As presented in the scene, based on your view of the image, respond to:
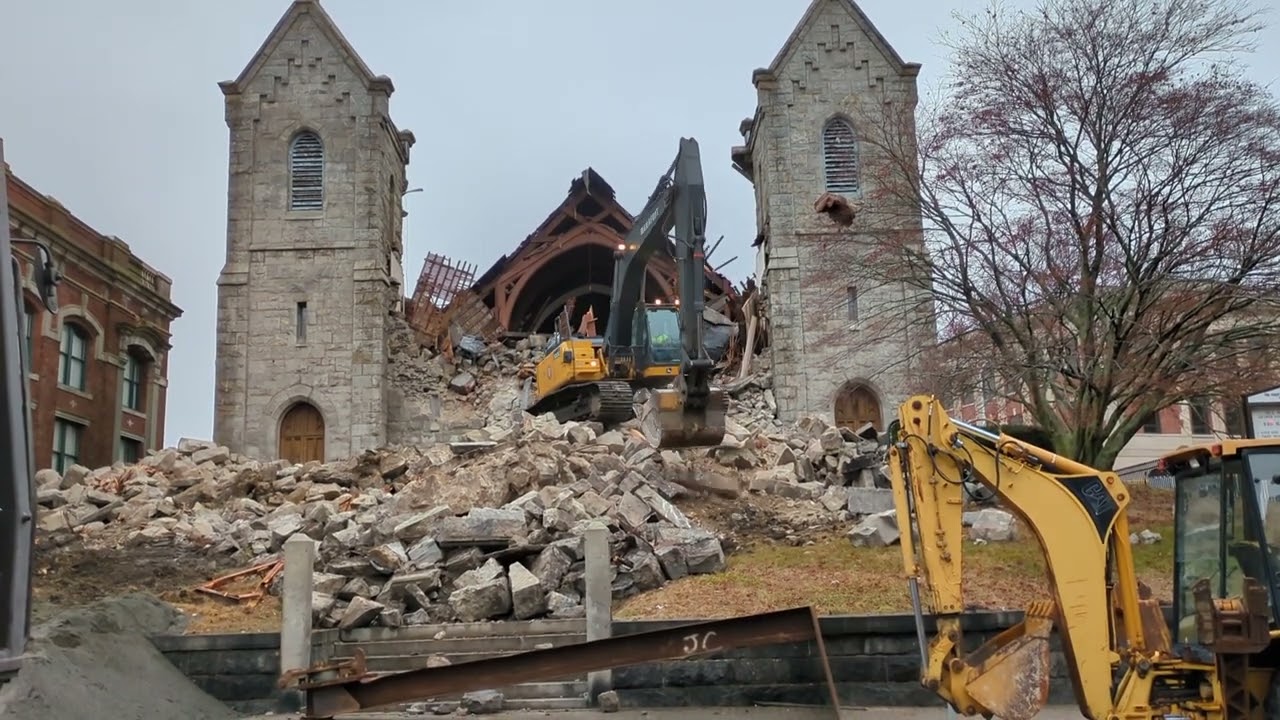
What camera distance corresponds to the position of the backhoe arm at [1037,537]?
20.6ft

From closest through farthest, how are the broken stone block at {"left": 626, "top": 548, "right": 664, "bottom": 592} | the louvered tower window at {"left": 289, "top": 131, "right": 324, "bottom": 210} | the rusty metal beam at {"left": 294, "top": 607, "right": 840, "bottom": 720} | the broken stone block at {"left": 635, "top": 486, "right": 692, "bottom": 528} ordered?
the rusty metal beam at {"left": 294, "top": 607, "right": 840, "bottom": 720}, the broken stone block at {"left": 626, "top": 548, "right": 664, "bottom": 592}, the broken stone block at {"left": 635, "top": 486, "right": 692, "bottom": 528}, the louvered tower window at {"left": 289, "top": 131, "right": 324, "bottom": 210}

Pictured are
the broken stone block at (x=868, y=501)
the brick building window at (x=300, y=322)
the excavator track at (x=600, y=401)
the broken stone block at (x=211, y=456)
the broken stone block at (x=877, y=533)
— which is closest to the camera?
the broken stone block at (x=877, y=533)

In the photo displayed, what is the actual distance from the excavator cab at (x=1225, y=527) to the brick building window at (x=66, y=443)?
27.5 m

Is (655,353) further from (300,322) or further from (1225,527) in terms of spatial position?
(1225,527)

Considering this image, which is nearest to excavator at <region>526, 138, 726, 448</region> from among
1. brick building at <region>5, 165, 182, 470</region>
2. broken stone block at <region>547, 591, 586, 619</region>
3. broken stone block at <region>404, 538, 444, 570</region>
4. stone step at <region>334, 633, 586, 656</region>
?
Result: broken stone block at <region>547, 591, 586, 619</region>

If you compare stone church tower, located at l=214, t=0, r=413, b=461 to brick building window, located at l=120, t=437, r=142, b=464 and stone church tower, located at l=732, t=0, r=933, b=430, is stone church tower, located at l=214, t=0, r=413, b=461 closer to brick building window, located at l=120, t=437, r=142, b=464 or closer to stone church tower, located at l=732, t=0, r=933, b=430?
brick building window, located at l=120, t=437, r=142, b=464

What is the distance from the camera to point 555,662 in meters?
6.96

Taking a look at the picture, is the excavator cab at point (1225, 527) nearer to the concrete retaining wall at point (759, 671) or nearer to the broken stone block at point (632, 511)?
the concrete retaining wall at point (759, 671)

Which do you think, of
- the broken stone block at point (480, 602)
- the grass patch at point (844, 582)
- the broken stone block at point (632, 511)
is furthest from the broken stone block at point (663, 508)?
the broken stone block at point (480, 602)

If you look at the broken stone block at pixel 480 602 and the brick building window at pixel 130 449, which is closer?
the broken stone block at pixel 480 602

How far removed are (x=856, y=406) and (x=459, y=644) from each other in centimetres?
1926

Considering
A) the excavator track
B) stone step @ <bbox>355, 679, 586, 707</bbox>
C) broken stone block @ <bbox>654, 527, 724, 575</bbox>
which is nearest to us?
stone step @ <bbox>355, 679, 586, 707</bbox>

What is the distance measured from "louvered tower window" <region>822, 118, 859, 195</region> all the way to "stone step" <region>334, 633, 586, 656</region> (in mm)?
20997

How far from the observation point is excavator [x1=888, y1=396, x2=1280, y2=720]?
589cm
